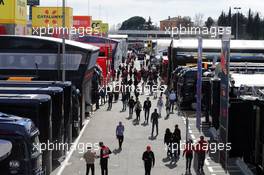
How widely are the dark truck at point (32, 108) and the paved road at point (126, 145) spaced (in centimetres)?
408

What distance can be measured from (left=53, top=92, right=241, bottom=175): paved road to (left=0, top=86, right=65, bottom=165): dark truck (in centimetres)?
122

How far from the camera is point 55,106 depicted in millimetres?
20703

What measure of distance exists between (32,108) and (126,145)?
10544 millimetres

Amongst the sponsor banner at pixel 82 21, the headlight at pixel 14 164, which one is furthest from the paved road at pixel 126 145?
the sponsor banner at pixel 82 21

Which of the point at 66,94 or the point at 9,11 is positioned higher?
the point at 9,11

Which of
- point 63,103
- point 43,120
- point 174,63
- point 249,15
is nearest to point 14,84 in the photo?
point 63,103
